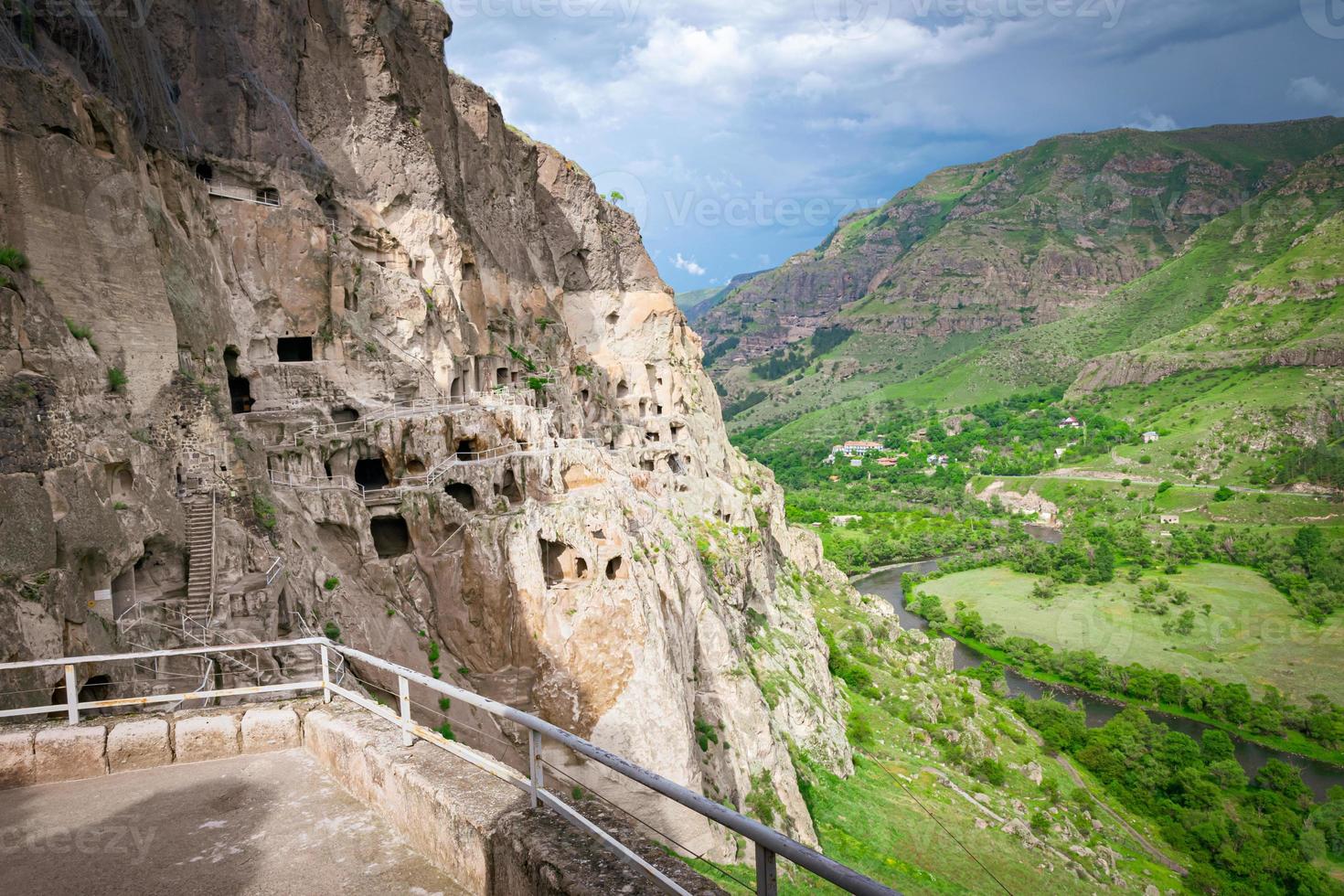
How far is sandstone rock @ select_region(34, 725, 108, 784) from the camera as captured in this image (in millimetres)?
6371

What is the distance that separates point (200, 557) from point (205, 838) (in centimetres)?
1362

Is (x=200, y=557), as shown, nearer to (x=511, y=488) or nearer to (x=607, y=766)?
(x=511, y=488)

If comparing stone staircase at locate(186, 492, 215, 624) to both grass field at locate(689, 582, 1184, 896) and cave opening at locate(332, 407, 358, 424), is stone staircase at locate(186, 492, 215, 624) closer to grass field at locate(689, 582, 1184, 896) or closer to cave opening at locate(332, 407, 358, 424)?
cave opening at locate(332, 407, 358, 424)

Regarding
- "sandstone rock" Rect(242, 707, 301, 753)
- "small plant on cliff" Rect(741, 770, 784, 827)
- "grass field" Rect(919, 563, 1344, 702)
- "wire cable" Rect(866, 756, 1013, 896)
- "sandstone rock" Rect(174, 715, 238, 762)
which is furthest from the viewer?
"grass field" Rect(919, 563, 1344, 702)

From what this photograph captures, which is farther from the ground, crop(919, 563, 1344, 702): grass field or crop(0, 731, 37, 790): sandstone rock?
crop(0, 731, 37, 790): sandstone rock

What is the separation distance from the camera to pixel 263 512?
19391mm

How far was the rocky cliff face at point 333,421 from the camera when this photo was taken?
49.8ft

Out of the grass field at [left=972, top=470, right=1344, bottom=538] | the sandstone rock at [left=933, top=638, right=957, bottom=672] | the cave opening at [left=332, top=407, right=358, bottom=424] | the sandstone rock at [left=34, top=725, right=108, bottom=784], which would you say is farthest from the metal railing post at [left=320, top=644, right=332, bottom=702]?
the grass field at [left=972, top=470, right=1344, bottom=538]

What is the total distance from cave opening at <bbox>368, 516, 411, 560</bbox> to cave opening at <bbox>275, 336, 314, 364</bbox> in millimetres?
8345

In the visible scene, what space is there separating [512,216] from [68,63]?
3161 cm

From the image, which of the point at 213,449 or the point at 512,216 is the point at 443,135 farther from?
the point at 213,449

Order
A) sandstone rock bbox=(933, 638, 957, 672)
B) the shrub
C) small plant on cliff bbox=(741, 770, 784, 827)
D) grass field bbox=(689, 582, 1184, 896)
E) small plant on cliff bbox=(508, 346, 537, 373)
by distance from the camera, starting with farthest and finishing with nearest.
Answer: sandstone rock bbox=(933, 638, 957, 672) → small plant on cliff bbox=(508, 346, 537, 373) → grass field bbox=(689, 582, 1184, 896) → small plant on cliff bbox=(741, 770, 784, 827) → the shrub

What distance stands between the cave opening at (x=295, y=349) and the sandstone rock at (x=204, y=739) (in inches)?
1004

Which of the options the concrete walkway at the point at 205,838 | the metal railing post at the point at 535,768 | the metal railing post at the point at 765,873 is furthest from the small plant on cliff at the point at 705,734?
the metal railing post at the point at 765,873
